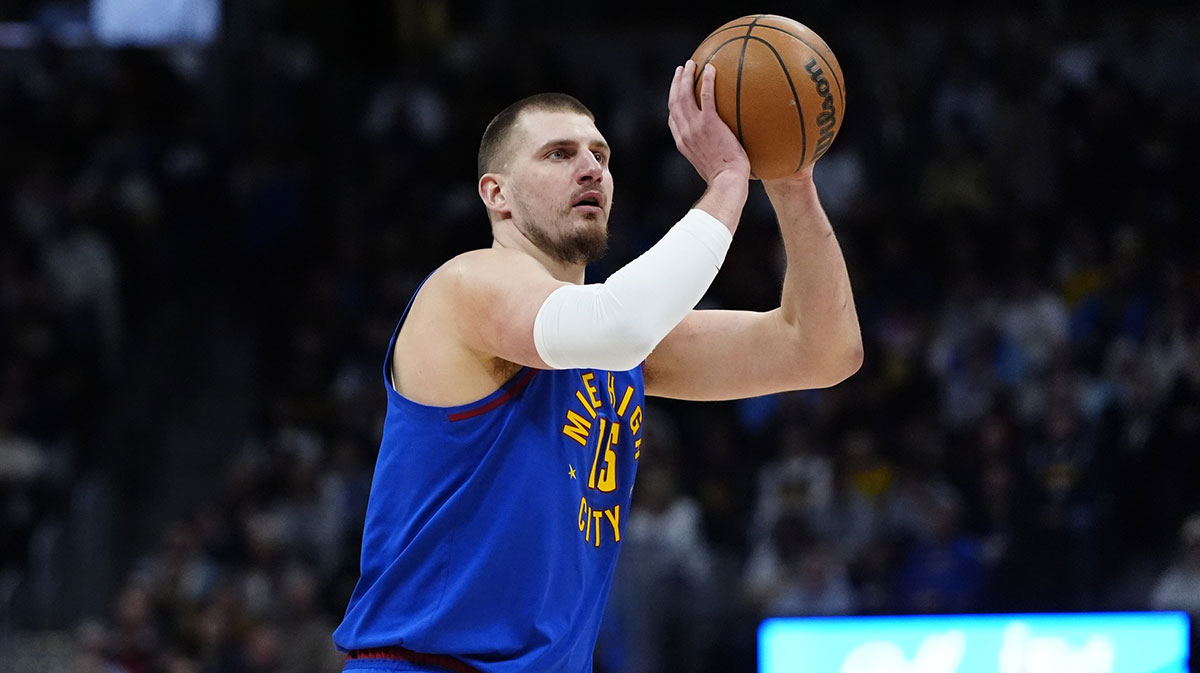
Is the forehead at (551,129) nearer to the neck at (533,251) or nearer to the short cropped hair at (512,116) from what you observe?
the short cropped hair at (512,116)

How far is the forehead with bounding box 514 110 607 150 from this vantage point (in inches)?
151

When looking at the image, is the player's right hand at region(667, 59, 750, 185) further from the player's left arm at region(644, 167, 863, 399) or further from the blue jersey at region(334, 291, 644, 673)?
the blue jersey at region(334, 291, 644, 673)

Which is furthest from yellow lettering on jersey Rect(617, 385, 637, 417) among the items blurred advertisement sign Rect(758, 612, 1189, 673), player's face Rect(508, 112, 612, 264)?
blurred advertisement sign Rect(758, 612, 1189, 673)

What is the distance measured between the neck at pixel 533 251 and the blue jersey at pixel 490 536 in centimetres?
30

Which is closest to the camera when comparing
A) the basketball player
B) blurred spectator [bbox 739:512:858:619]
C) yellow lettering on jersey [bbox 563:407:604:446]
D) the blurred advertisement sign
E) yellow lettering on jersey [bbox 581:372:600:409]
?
the basketball player

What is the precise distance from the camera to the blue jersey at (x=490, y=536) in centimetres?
343

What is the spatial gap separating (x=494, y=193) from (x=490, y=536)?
37.6 inches

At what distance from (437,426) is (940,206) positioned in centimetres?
902

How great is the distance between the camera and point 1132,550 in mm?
8477

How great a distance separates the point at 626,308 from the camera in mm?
3311

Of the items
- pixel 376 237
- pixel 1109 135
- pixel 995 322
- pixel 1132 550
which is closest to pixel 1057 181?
pixel 1109 135

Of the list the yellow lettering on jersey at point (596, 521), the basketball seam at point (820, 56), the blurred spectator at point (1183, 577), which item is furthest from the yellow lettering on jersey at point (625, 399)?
the blurred spectator at point (1183, 577)

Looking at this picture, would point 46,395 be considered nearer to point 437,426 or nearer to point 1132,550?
point 1132,550

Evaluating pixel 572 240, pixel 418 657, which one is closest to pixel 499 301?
pixel 572 240
